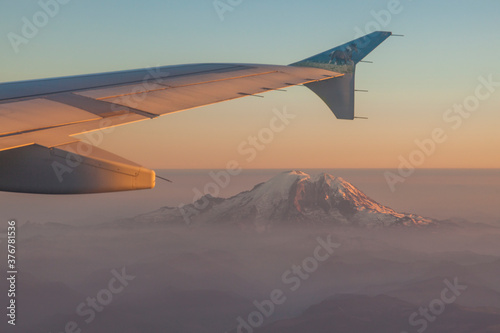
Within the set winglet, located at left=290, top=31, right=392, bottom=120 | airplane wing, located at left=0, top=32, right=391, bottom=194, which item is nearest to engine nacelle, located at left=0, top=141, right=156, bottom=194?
airplane wing, located at left=0, top=32, right=391, bottom=194

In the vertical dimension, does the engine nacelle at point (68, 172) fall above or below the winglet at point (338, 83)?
below

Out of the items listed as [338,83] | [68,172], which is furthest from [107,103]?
[338,83]

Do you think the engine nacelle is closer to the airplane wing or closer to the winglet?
the airplane wing

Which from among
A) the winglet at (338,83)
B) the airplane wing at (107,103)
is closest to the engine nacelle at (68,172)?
the airplane wing at (107,103)

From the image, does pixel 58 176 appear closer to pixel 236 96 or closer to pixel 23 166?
pixel 23 166

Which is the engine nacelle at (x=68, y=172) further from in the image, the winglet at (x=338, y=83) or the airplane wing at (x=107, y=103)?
the winglet at (x=338, y=83)

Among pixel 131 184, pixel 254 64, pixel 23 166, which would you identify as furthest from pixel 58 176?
pixel 254 64

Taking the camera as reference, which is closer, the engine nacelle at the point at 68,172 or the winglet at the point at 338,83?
the engine nacelle at the point at 68,172

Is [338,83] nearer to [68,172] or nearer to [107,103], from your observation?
[107,103]
